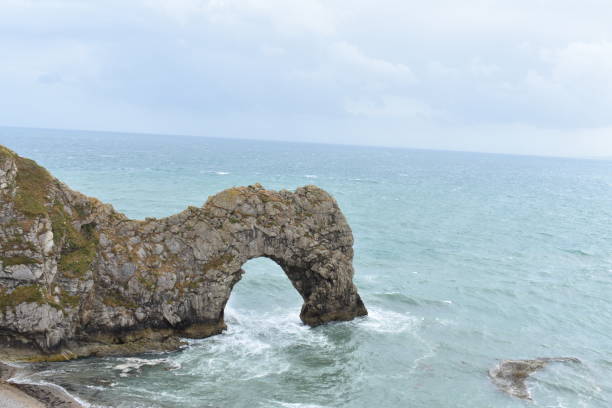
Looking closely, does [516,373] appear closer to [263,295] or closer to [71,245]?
[263,295]

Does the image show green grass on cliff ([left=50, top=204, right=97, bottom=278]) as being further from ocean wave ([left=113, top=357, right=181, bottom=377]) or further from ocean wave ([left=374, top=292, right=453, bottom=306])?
ocean wave ([left=374, top=292, right=453, bottom=306])

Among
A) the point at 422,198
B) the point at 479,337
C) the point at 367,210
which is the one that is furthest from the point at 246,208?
the point at 422,198

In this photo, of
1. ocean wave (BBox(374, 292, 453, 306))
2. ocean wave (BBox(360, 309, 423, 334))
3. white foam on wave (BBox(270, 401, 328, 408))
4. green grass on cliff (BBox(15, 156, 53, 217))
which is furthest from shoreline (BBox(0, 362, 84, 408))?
ocean wave (BBox(374, 292, 453, 306))

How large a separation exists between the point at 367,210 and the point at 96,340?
69278 mm

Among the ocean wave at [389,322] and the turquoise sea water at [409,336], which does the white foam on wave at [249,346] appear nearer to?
the turquoise sea water at [409,336]

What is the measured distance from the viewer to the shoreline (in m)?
24.6

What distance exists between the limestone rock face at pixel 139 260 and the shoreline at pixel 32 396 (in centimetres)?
362

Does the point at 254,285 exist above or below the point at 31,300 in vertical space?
below

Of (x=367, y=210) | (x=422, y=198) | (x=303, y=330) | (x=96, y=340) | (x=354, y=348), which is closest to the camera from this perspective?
(x=96, y=340)

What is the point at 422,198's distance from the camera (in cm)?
12225

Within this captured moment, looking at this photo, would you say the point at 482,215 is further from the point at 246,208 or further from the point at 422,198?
the point at 246,208

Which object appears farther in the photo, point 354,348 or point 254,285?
point 254,285

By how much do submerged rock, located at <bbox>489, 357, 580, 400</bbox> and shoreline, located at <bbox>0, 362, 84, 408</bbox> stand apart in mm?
25639

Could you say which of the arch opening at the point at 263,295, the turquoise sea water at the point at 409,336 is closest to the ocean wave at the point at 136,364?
the turquoise sea water at the point at 409,336
